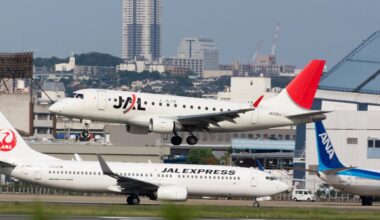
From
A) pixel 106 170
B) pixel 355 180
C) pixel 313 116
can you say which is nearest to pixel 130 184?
pixel 106 170

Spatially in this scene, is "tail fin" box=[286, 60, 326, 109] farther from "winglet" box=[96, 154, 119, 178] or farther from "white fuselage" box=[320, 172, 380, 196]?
"white fuselage" box=[320, 172, 380, 196]

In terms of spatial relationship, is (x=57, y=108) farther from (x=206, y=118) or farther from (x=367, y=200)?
(x=367, y=200)

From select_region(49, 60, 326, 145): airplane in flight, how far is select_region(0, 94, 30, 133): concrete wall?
9100cm

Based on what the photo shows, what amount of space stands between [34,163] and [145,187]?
686 centimetres

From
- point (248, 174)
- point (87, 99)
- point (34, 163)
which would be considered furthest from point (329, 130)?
point (87, 99)

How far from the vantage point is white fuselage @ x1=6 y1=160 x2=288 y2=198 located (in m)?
62.7

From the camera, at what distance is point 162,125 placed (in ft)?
170

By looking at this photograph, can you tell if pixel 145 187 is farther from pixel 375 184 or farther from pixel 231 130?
pixel 375 184

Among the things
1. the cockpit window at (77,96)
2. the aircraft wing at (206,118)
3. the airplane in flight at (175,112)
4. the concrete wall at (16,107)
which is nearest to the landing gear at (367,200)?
the airplane in flight at (175,112)

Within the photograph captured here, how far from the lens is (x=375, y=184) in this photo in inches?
2953

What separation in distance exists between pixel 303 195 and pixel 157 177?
22303mm

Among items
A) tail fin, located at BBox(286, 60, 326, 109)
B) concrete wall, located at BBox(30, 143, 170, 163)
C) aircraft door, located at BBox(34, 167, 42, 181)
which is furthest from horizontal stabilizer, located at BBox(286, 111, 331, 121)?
concrete wall, located at BBox(30, 143, 170, 163)

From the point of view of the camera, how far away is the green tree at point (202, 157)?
428ft

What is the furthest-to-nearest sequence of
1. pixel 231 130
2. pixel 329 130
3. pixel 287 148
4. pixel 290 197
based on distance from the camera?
pixel 287 148 → pixel 329 130 → pixel 290 197 → pixel 231 130
